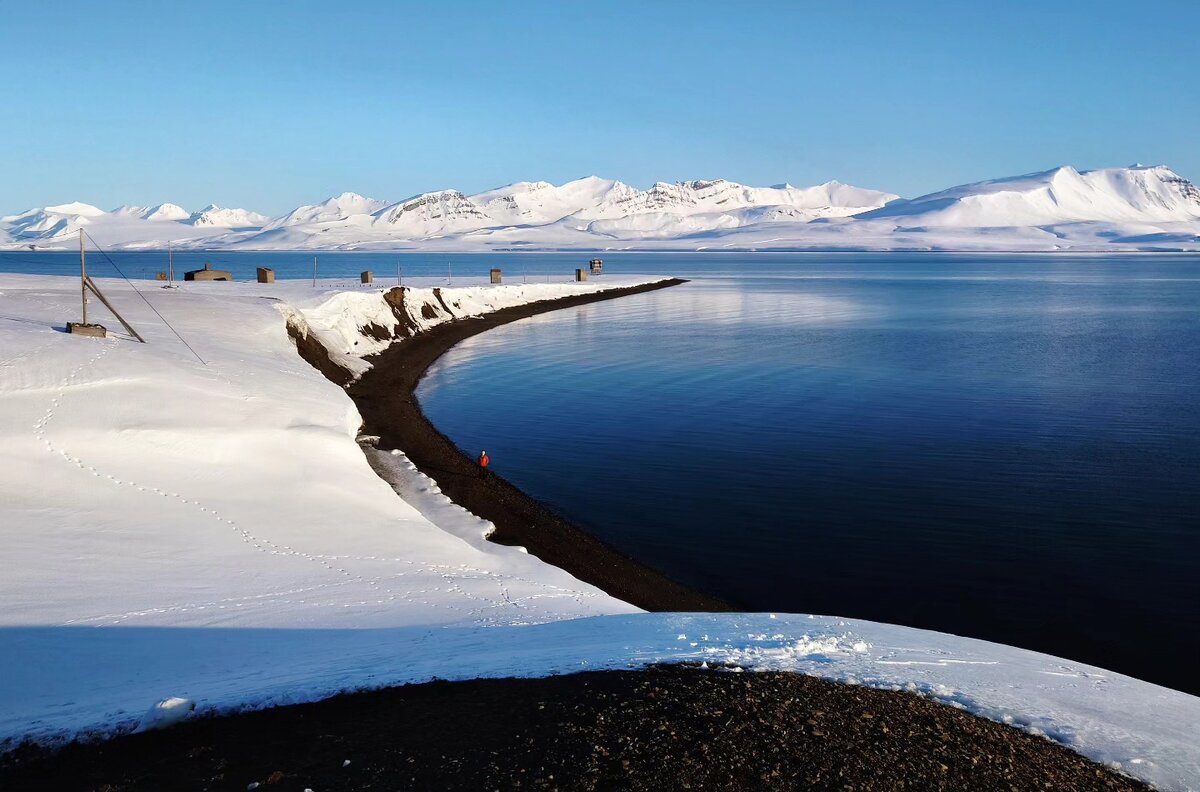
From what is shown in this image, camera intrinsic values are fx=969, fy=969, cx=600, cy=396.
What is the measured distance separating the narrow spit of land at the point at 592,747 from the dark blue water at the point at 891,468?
652 centimetres

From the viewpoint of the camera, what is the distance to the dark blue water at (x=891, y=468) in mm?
15078

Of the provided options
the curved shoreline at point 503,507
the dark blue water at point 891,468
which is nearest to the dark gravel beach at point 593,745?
the dark blue water at point 891,468

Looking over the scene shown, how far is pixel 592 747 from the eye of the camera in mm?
7289

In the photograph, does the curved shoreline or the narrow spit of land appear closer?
the narrow spit of land

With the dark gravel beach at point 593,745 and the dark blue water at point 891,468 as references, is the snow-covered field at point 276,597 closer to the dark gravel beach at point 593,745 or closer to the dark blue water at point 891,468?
the dark gravel beach at point 593,745

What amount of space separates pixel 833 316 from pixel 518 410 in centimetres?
4235

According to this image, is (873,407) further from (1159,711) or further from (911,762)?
(911,762)

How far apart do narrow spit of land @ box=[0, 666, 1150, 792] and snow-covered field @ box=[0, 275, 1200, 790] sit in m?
0.50

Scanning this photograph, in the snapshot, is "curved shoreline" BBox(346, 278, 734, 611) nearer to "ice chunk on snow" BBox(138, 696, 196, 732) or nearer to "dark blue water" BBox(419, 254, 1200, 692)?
"dark blue water" BBox(419, 254, 1200, 692)

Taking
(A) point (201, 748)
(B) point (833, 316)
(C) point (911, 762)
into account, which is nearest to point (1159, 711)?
(C) point (911, 762)

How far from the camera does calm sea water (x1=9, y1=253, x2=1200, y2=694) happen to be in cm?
1508

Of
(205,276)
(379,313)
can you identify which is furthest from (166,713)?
(205,276)

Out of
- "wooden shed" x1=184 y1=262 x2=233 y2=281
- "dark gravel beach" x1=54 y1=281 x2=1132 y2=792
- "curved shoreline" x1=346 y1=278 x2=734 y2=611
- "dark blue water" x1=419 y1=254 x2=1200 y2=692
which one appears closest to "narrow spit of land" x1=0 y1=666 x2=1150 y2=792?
"dark gravel beach" x1=54 y1=281 x2=1132 y2=792

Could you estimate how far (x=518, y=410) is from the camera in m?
32.0
